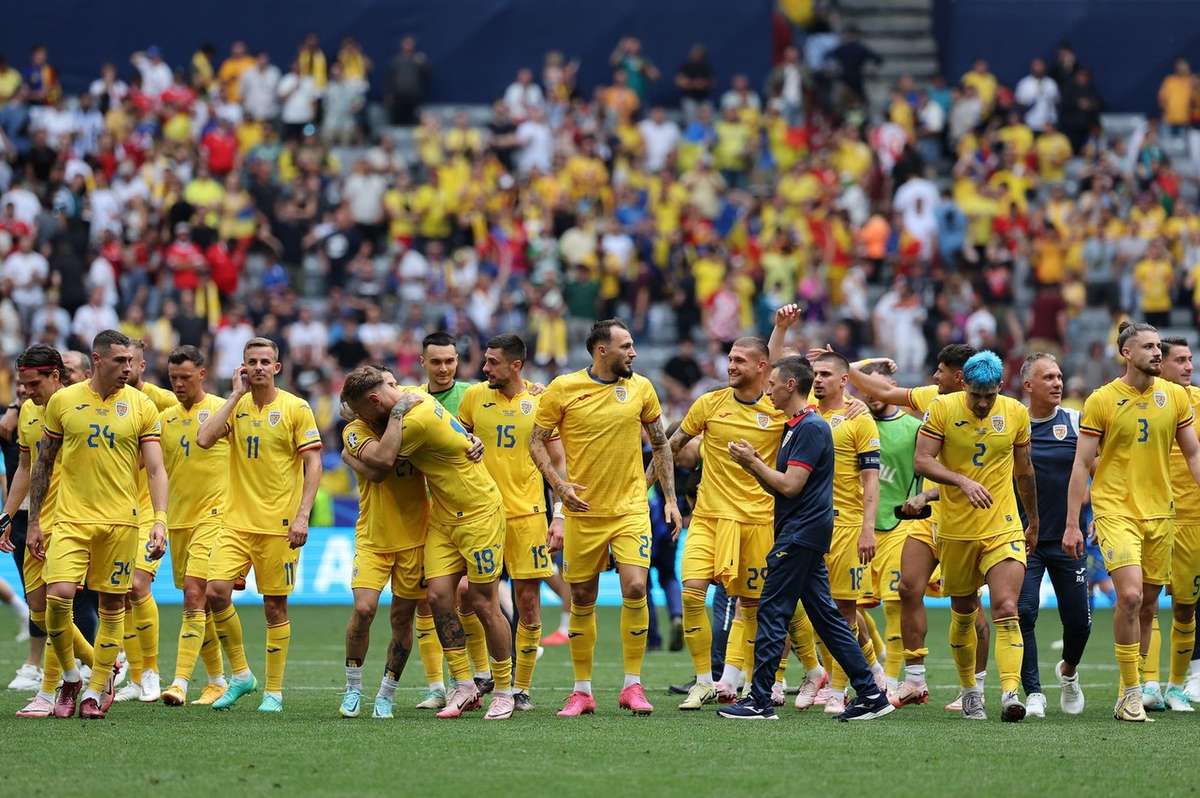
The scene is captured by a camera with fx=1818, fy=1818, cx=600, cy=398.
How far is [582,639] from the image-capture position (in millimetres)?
13008

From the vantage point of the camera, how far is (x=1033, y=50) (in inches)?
1400

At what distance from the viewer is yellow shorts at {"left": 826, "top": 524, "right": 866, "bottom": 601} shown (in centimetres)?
1373

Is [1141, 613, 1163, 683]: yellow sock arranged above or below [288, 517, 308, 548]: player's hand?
below

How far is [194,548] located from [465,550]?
2.13 meters

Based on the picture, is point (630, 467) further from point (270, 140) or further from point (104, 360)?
point (270, 140)

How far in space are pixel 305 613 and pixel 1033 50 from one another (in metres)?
20.0

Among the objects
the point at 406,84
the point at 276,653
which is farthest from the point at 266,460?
the point at 406,84

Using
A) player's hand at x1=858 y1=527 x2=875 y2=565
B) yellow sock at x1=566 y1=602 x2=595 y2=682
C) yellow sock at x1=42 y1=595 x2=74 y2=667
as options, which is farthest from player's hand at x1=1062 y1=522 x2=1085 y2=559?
yellow sock at x1=42 y1=595 x2=74 y2=667

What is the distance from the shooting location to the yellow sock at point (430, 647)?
13.6 meters

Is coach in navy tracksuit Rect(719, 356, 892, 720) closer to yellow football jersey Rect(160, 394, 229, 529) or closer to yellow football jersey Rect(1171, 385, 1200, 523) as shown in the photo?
yellow football jersey Rect(1171, 385, 1200, 523)

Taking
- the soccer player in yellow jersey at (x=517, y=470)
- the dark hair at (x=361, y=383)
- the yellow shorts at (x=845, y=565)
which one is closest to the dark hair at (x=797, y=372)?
the yellow shorts at (x=845, y=565)

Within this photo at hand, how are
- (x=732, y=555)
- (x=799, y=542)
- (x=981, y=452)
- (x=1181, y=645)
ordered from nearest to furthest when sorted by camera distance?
(x=799, y=542) → (x=981, y=452) → (x=732, y=555) → (x=1181, y=645)

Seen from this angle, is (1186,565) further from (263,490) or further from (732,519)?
(263,490)

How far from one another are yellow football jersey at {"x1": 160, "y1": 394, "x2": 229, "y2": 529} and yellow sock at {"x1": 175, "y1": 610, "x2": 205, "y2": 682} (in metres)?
0.75
